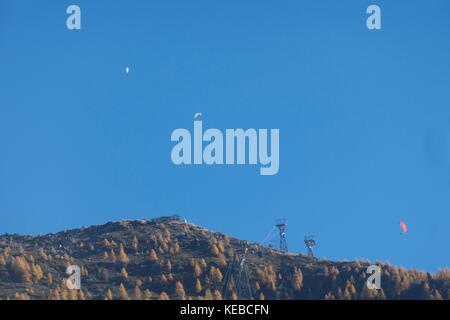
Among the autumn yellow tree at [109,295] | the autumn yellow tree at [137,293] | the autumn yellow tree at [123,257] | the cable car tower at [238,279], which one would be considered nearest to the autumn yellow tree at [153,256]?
the autumn yellow tree at [123,257]

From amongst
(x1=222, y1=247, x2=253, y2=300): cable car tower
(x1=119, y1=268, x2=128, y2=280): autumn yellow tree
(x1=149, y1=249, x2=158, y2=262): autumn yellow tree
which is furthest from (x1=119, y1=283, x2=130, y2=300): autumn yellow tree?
(x1=149, y1=249, x2=158, y2=262): autumn yellow tree

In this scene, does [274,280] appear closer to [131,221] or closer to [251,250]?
[251,250]

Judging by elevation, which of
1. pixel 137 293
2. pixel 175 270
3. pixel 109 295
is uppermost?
pixel 175 270

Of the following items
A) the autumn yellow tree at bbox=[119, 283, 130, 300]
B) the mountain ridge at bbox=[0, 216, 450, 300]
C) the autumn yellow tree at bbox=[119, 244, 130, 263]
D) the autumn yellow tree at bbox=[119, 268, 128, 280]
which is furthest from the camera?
the autumn yellow tree at bbox=[119, 244, 130, 263]

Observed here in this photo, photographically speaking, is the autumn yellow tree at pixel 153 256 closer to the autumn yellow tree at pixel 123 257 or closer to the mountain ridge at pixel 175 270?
the mountain ridge at pixel 175 270

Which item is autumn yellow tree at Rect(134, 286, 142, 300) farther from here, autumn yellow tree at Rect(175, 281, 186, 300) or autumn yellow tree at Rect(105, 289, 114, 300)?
autumn yellow tree at Rect(175, 281, 186, 300)

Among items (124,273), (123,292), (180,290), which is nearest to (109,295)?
(123,292)

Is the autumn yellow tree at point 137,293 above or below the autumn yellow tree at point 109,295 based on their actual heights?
below

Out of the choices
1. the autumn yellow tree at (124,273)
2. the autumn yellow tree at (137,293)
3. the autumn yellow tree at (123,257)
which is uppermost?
the autumn yellow tree at (123,257)

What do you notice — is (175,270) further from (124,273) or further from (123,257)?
(123,257)

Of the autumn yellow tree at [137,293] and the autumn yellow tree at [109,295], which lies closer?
the autumn yellow tree at [109,295]

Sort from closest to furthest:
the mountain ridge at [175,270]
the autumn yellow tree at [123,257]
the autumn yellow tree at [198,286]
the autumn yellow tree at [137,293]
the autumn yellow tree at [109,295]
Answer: the autumn yellow tree at [109,295]
the autumn yellow tree at [137,293]
the mountain ridge at [175,270]
the autumn yellow tree at [198,286]
the autumn yellow tree at [123,257]
